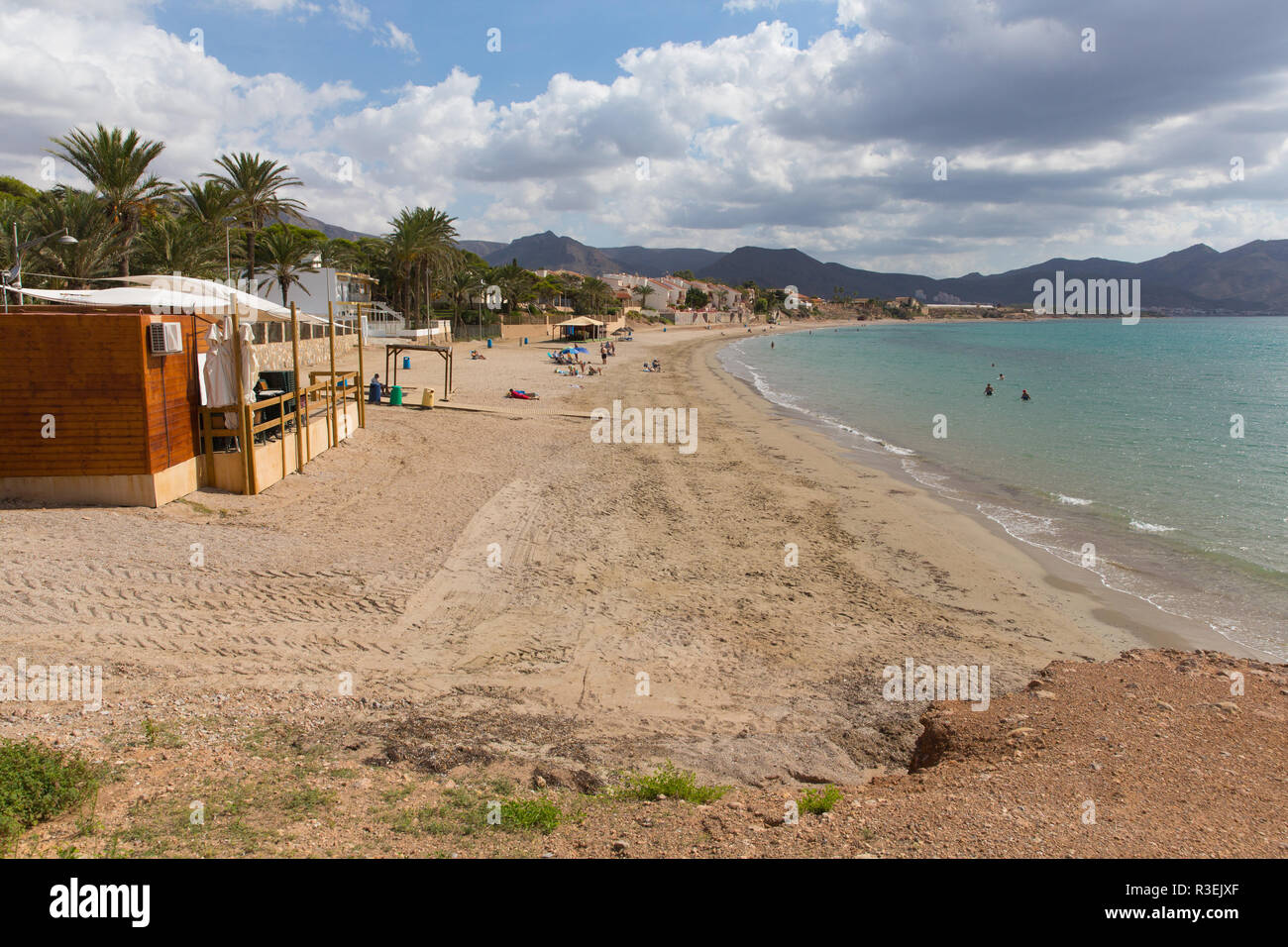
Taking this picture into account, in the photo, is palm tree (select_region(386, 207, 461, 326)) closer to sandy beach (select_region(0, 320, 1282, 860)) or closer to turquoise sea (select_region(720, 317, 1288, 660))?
turquoise sea (select_region(720, 317, 1288, 660))

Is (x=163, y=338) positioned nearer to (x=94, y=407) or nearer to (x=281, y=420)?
(x=94, y=407)

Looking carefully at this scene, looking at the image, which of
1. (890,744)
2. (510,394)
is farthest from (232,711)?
(510,394)

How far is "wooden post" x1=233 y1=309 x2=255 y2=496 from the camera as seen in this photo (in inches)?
490

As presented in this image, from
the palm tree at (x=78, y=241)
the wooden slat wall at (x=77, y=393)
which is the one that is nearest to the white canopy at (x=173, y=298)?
the wooden slat wall at (x=77, y=393)

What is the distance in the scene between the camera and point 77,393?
10.5m

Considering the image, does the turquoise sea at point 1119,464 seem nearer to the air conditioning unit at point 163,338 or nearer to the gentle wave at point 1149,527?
the gentle wave at point 1149,527

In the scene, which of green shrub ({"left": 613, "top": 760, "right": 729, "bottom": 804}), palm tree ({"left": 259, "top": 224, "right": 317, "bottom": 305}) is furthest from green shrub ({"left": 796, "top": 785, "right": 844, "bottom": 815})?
palm tree ({"left": 259, "top": 224, "right": 317, "bottom": 305})

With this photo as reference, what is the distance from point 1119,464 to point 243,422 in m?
23.3

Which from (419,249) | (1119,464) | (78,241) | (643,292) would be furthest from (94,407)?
(643,292)

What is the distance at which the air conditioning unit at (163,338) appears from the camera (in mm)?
10844

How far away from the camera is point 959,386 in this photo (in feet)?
157

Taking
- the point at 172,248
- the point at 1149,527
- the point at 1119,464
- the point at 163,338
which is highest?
the point at 172,248

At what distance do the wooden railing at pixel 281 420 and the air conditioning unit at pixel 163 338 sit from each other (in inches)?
53.8
